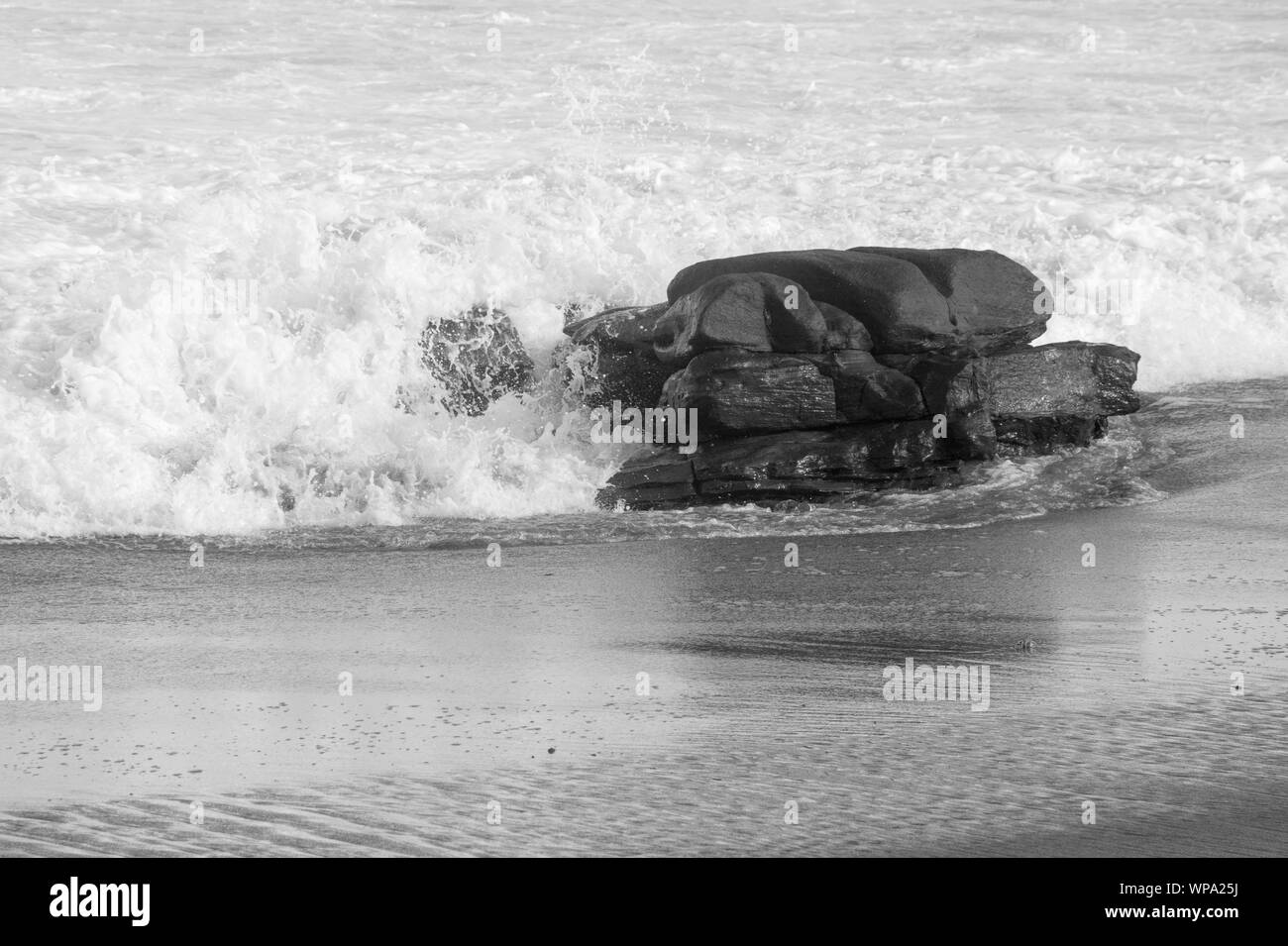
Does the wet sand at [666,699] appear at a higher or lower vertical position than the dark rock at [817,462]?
lower

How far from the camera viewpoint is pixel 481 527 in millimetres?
11258

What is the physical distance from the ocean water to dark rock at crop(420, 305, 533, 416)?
191mm

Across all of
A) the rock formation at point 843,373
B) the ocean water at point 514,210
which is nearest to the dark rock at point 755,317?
the rock formation at point 843,373

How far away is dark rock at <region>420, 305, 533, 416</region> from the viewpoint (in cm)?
1334

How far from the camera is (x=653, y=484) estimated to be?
38.0ft

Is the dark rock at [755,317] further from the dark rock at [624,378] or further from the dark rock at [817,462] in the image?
the dark rock at [624,378]

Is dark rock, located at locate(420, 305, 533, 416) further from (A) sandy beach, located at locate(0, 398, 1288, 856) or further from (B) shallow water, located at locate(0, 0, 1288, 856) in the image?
(A) sandy beach, located at locate(0, 398, 1288, 856)

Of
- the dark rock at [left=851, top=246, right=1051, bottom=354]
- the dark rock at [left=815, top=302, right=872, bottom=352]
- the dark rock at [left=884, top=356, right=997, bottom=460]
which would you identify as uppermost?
the dark rock at [left=851, top=246, right=1051, bottom=354]

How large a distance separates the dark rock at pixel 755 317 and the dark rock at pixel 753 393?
0.35 ft

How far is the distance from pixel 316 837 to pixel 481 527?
5806 mm

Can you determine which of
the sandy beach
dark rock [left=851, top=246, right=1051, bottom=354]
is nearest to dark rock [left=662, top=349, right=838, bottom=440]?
the sandy beach

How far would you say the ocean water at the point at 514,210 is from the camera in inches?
471

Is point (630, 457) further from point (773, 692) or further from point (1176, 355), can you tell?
point (1176, 355)

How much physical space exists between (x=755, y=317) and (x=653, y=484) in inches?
55.8
